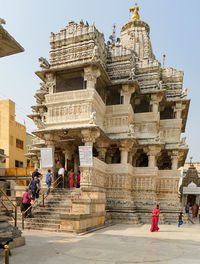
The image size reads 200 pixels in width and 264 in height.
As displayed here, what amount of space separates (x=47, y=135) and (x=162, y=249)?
28.3 ft

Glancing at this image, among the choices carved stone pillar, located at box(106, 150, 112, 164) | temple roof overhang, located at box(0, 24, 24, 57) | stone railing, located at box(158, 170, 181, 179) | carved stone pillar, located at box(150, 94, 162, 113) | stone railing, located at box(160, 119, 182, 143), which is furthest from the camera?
stone railing, located at box(160, 119, 182, 143)

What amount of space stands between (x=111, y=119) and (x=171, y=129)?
4851 millimetres

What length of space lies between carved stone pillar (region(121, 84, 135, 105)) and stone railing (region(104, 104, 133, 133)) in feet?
1.37

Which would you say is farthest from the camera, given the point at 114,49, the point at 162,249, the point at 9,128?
the point at 9,128

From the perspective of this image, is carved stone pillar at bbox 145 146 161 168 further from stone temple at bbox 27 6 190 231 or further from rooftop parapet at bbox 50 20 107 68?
rooftop parapet at bbox 50 20 107 68

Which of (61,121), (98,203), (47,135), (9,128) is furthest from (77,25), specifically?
(9,128)

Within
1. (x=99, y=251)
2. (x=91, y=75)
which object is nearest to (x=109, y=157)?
(x=91, y=75)

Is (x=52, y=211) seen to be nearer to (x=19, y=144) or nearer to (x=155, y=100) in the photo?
(x=155, y=100)

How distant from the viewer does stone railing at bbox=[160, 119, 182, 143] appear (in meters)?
17.0

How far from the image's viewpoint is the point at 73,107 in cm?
1352

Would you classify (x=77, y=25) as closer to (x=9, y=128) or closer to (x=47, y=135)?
(x=47, y=135)

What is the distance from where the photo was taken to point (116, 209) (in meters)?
13.7

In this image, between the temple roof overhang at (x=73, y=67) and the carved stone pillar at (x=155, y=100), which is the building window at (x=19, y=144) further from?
the carved stone pillar at (x=155, y=100)

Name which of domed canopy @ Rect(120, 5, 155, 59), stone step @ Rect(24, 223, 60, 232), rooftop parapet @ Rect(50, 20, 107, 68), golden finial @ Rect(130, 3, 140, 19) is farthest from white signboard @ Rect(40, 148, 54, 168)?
golden finial @ Rect(130, 3, 140, 19)
